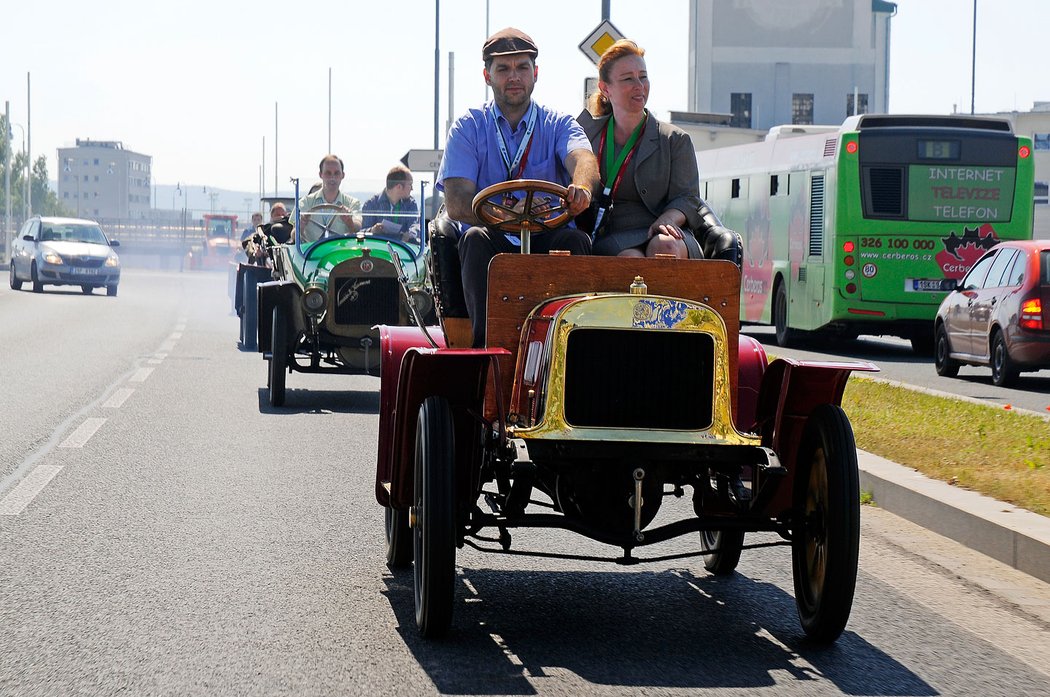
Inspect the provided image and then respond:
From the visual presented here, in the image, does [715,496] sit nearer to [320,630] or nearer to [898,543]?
[320,630]

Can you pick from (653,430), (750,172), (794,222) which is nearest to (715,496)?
(653,430)

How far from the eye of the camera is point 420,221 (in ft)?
52.6

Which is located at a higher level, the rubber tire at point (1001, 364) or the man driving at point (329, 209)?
the man driving at point (329, 209)

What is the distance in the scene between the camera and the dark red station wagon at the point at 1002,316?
55.0 feet

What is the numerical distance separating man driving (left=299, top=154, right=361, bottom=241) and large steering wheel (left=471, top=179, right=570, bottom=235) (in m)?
9.29

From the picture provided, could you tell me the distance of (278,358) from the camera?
13.5 metres

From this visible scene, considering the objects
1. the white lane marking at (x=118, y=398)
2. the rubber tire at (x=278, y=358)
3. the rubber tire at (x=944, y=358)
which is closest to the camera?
the white lane marking at (x=118, y=398)

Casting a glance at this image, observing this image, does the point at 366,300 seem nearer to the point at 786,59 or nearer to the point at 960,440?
the point at 960,440

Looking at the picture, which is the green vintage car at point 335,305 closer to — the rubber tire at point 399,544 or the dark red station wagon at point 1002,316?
the dark red station wagon at point 1002,316

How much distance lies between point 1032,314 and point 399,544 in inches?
462

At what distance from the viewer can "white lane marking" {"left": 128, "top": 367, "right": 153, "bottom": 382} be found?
15.9m

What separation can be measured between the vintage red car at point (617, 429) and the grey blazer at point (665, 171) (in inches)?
50.5

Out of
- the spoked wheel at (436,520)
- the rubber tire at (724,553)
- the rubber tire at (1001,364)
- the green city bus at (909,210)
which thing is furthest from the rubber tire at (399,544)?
the green city bus at (909,210)

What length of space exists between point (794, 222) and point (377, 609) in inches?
751
